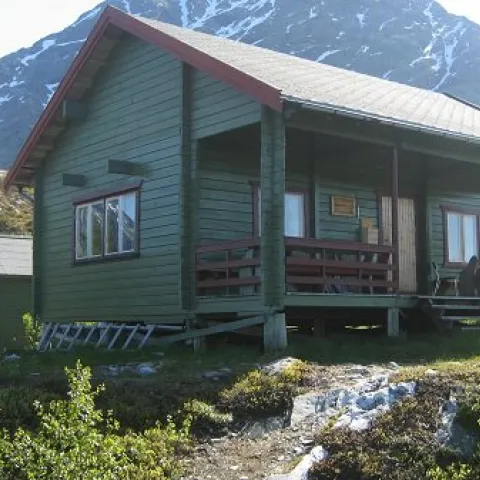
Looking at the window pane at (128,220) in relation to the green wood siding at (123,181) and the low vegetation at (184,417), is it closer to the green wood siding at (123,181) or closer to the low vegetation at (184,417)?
the green wood siding at (123,181)

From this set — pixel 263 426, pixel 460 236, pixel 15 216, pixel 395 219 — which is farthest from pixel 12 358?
pixel 15 216

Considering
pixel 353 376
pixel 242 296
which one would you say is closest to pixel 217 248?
pixel 242 296

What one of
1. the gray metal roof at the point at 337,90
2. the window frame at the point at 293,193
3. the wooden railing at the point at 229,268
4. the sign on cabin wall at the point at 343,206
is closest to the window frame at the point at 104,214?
the wooden railing at the point at 229,268

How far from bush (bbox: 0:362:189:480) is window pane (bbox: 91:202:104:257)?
34.1 feet

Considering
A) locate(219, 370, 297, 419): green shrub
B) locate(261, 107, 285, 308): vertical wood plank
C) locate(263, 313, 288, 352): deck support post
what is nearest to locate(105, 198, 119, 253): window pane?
locate(261, 107, 285, 308): vertical wood plank

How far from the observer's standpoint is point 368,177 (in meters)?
18.8

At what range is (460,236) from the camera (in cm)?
2059

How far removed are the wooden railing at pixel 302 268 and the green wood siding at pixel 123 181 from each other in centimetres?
96

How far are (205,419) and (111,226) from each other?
31.1 ft

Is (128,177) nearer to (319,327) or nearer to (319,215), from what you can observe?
(319,215)

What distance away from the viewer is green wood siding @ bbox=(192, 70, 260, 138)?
14602 mm

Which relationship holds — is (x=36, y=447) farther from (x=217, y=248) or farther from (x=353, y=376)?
(x=217, y=248)

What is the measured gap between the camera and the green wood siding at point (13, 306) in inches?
1029

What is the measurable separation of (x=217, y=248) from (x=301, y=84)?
3152 millimetres
